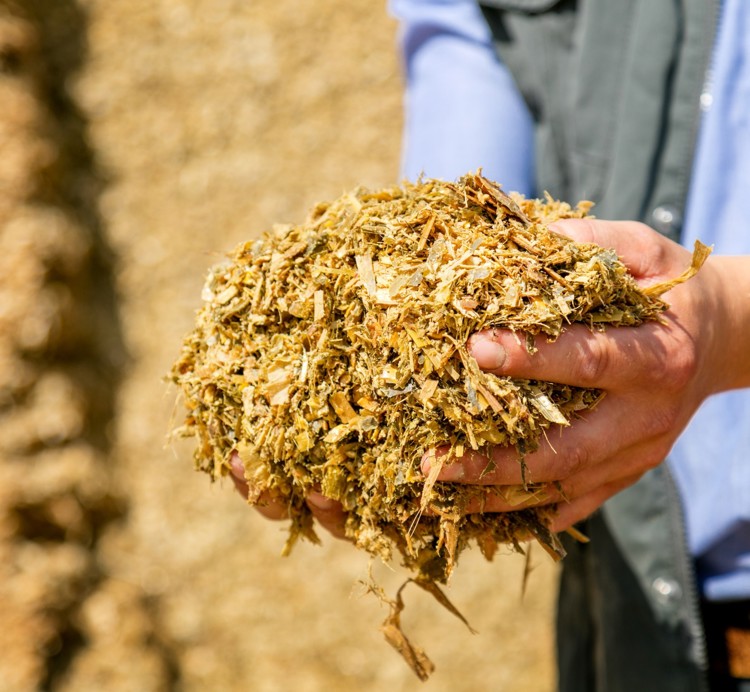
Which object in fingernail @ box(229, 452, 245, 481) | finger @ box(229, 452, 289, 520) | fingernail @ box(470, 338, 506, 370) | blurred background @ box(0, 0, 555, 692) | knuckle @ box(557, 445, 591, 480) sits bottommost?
blurred background @ box(0, 0, 555, 692)

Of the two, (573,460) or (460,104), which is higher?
(460,104)

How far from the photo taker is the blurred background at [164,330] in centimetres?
226

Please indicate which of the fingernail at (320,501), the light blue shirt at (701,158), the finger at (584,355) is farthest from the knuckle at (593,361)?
the light blue shirt at (701,158)

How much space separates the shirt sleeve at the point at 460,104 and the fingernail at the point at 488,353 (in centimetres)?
49

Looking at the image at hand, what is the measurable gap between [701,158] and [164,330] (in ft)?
5.87

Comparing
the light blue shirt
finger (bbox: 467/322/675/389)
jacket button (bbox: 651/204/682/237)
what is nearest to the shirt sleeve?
the light blue shirt

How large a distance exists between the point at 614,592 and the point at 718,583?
0.15 meters

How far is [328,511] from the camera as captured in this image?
85 centimetres

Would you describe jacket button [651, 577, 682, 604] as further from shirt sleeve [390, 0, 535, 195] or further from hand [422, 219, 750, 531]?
shirt sleeve [390, 0, 535, 195]

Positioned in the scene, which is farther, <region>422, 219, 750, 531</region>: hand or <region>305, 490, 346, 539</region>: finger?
<region>305, 490, 346, 539</region>: finger

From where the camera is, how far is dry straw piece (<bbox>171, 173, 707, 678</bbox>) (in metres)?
0.70

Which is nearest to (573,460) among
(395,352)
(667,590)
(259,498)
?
(395,352)

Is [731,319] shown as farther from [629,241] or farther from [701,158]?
[701,158]

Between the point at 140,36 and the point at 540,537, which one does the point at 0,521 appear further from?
the point at 540,537
